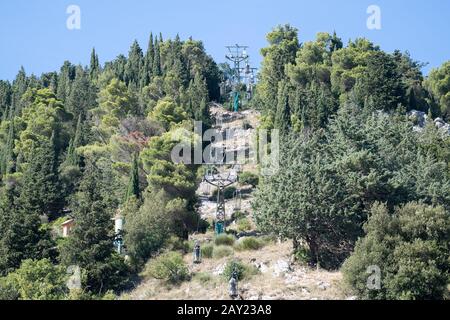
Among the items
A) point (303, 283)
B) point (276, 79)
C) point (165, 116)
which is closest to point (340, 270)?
point (303, 283)

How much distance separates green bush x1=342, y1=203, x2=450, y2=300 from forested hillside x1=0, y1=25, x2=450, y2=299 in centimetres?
5

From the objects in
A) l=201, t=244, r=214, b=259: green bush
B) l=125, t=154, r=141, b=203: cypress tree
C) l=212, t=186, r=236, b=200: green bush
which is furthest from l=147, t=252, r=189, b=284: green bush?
l=212, t=186, r=236, b=200: green bush

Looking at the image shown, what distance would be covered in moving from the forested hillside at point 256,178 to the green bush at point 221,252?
78 mm

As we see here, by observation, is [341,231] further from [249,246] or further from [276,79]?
[276,79]

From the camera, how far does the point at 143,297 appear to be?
1292 inches

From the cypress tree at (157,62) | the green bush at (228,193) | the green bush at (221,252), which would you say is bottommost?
the green bush at (221,252)

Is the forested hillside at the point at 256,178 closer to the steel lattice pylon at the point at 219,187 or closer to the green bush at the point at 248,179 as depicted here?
the green bush at the point at 248,179

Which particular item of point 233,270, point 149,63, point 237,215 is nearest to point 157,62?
point 149,63

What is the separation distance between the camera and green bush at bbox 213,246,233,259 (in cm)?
3642

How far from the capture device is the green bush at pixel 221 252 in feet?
119

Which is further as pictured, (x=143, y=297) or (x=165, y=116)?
(x=165, y=116)

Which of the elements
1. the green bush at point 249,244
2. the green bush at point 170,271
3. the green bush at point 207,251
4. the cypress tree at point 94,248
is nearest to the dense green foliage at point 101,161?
the cypress tree at point 94,248

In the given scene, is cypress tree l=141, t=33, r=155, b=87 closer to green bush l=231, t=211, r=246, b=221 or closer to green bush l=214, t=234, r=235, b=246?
green bush l=231, t=211, r=246, b=221

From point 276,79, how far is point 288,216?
32759 millimetres
